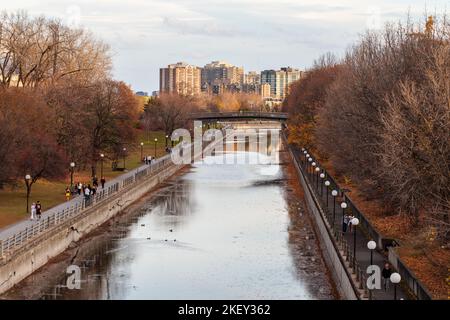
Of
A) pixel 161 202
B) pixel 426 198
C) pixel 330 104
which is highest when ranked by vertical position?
pixel 330 104

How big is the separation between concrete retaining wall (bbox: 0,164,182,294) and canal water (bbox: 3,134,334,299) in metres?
1.03

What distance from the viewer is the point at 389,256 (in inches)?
1251

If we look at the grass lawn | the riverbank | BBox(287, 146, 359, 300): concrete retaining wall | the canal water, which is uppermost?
the grass lawn

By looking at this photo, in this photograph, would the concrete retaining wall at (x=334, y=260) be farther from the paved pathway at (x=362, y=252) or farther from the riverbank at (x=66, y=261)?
the riverbank at (x=66, y=261)

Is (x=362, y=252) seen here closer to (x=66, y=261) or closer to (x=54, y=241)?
(x=66, y=261)

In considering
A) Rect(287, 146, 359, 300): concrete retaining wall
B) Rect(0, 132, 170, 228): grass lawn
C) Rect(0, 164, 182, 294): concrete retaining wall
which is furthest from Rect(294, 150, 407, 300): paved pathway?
Rect(0, 132, 170, 228): grass lawn

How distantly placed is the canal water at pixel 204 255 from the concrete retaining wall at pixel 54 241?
3.39ft

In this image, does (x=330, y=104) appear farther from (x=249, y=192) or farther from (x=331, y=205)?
(x=331, y=205)

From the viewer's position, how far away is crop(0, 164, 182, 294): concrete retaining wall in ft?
99.7

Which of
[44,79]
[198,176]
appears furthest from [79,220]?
[198,176]

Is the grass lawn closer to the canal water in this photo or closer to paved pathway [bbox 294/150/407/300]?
the canal water

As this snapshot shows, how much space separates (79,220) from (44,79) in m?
32.5

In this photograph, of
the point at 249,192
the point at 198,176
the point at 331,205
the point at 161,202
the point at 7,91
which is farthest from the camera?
the point at 198,176
